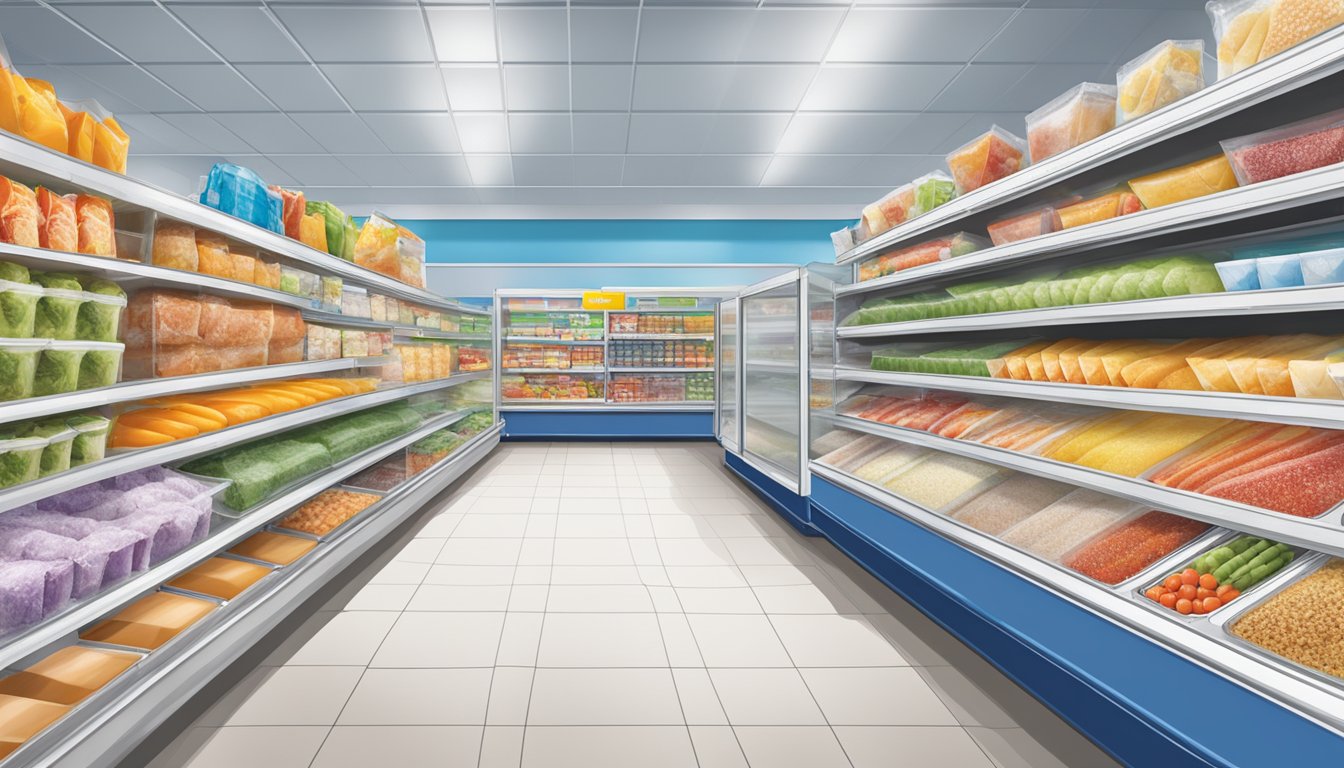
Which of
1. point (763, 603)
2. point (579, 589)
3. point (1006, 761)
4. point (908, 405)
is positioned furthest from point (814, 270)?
point (1006, 761)

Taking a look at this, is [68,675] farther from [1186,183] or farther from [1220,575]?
[1186,183]

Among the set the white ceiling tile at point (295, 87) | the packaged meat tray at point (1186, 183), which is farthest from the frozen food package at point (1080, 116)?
the white ceiling tile at point (295, 87)

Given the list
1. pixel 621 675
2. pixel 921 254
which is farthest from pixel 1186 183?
pixel 621 675

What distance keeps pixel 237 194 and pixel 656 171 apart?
558cm

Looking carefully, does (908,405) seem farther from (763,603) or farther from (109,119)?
(109,119)

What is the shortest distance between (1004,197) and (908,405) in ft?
3.91

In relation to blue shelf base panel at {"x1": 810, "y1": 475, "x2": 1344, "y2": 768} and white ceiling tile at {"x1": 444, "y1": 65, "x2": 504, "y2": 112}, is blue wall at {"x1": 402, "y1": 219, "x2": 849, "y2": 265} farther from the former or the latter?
blue shelf base panel at {"x1": 810, "y1": 475, "x2": 1344, "y2": 768}

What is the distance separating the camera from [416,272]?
4.18 meters

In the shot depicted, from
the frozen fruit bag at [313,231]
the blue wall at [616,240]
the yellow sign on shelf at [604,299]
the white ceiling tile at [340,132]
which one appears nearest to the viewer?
the frozen fruit bag at [313,231]

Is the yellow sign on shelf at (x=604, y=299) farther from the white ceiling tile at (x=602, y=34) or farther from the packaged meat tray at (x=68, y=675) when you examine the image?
the packaged meat tray at (x=68, y=675)

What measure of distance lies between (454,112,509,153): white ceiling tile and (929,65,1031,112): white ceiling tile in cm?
442

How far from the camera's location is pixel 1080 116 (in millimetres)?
1908

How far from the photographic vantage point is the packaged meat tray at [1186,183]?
1472mm

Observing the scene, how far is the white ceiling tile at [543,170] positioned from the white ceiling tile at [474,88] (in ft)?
4.18
